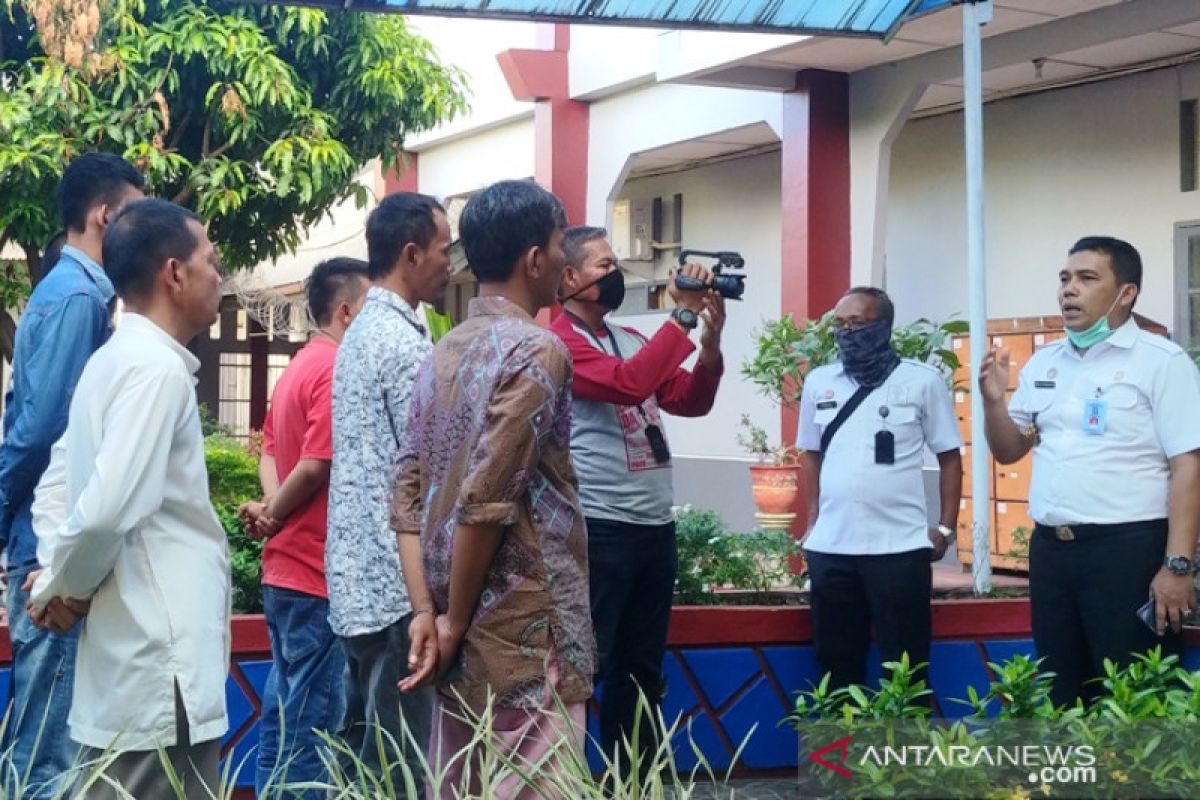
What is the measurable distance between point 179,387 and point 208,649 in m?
0.50

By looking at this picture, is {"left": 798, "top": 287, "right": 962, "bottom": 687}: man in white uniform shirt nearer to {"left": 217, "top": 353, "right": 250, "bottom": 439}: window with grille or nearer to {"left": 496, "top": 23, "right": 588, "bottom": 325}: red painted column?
{"left": 496, "top": 23, "right": 588, "bottom": 325}: red painted column

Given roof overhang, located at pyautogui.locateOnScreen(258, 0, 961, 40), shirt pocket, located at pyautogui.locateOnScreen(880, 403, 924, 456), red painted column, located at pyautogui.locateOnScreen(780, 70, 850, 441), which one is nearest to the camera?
shirt pocket, located at pyautogui.locateOnScreen(880, 403, 924, 456)

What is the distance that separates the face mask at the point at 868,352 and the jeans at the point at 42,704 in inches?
112

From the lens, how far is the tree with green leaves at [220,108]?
41.0 feet

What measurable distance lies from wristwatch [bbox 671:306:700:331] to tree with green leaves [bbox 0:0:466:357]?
8213 mm

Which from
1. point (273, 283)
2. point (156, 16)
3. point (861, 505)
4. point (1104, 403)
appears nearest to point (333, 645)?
point (861, 505)

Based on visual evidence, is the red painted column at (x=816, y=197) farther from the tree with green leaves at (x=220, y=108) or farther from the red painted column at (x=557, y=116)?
the tree with green leaves at (x=220, y=108)

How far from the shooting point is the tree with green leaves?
12.5 meters

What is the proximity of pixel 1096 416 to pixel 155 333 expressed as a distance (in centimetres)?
272

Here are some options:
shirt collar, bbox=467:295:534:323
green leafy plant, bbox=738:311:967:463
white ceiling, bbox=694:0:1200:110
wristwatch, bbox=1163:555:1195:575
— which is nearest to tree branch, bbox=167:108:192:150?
white ceiling, bbox=694:0:1200:110

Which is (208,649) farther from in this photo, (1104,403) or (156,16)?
(156,16)

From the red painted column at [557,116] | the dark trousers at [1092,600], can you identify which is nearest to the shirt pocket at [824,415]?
the dark trousers at [1092,600]

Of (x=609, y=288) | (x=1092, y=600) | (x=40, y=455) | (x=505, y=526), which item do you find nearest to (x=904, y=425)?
(x=1092, y=600)

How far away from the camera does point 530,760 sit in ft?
10.0
